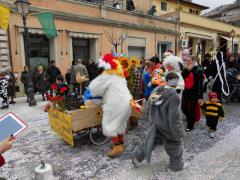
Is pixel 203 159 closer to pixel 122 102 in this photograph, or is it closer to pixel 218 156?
pixel 218 156

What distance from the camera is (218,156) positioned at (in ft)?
12.4

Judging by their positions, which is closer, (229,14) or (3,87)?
(3,87)

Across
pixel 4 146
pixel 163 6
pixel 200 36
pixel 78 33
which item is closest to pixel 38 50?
pixel 78 33

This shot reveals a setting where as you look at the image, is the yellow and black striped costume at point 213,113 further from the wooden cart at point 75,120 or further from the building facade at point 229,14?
the building facade at point 229,14

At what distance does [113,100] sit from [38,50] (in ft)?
31.8

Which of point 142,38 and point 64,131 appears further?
point 142,38

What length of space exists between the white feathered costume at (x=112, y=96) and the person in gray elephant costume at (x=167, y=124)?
1.96ft

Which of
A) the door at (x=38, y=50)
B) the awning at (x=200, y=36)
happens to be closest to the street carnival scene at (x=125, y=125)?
the door at (x=38, y=50)

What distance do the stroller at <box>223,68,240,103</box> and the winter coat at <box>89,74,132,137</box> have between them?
5.10 metres

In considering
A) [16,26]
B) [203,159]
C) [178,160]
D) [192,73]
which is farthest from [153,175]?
[16,26]

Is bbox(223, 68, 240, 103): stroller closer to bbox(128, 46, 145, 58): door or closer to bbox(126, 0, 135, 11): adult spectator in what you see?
bbox(128, 46, 145, 58): door

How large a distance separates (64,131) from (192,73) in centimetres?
285

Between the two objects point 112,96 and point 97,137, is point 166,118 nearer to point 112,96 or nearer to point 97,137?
point 112,96

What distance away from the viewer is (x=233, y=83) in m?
7.74
